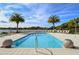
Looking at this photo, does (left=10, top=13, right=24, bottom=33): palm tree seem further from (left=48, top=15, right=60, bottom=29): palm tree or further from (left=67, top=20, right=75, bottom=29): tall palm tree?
(left=67, top=20, right=75, bottom=29): tall palm tree

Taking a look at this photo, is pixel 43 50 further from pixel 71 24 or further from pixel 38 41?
pixel 71 24

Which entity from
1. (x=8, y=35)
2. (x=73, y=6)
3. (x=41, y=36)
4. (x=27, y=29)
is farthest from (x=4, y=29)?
(x=73, y=6)

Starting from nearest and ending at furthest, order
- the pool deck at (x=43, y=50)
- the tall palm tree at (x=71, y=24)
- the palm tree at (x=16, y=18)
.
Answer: the pool deck at (x=43, y=50)
the palm tree at (x=16, y=18)
the tall palm tree at (x=71, y=24)

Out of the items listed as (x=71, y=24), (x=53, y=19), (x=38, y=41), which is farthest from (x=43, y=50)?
(x=71, y=24)

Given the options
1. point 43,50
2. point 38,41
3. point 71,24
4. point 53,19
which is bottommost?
point 43,50

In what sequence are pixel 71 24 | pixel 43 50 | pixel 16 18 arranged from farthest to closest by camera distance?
pixel 71 24
pixel 16 18
pixel 43 50

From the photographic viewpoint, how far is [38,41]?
295 inches

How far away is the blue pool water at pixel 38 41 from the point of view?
7.38 m

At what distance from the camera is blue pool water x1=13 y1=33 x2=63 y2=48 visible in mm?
7379

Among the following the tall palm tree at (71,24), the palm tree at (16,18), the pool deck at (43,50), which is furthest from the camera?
the tall palm tree at (71,24)

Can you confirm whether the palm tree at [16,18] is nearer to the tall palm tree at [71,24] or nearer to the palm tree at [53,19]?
the palm tree at [53,19]

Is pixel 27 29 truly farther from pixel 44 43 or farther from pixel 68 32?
pixel 68 32

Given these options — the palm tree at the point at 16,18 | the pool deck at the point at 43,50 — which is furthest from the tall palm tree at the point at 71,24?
the palm tree at the point at 16,18

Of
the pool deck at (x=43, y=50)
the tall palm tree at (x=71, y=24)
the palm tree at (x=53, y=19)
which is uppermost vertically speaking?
the palm tree at (x=53, y=19)
